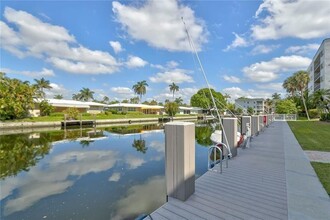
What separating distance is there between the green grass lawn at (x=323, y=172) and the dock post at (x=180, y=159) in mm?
2720

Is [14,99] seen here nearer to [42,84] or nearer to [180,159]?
[42,84]

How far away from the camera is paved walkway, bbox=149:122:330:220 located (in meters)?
2.82

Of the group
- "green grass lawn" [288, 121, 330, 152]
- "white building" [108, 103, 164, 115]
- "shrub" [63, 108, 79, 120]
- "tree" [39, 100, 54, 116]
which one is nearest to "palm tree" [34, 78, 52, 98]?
"white building" [108, 103, 164, 115]

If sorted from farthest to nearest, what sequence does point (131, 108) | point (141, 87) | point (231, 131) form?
point (141, 87), point (131, 108), point (231, 131)

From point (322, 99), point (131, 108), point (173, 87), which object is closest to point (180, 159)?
point (322, 99)

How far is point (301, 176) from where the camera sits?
4.43m

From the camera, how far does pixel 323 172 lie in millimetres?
4820

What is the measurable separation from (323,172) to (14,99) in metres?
31.7

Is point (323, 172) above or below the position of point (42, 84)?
below

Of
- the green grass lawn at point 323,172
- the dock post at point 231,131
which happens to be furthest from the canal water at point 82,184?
the green grass lawn at point 323,172

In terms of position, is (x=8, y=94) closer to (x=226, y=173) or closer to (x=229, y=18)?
(x=229, y=18)

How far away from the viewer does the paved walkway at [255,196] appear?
2.82 metres

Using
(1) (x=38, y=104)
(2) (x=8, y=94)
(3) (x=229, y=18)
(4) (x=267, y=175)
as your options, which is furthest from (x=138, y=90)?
(4) (x=267, y=175)

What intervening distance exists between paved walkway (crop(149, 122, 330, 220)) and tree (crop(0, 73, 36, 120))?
28747mm
